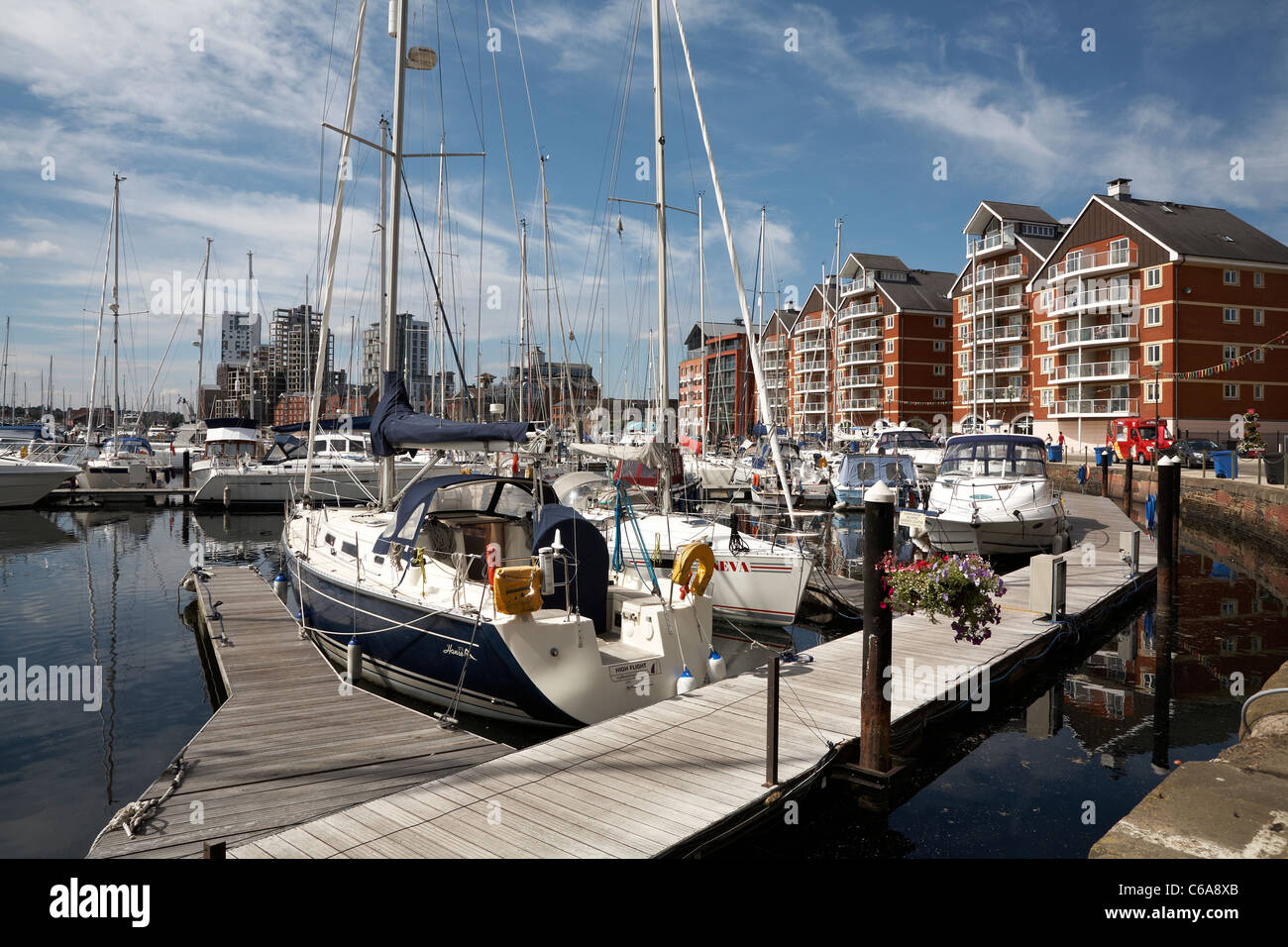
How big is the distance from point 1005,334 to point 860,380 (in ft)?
52.1

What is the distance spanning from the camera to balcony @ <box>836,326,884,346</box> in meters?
74.4

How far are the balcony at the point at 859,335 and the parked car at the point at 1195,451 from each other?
109ft

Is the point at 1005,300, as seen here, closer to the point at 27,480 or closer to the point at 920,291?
the point at 920,291

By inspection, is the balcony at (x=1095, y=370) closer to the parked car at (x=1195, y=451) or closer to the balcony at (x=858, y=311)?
the parked car at (x=1195, y=451)

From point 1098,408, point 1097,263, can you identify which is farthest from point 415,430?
point 1097,263

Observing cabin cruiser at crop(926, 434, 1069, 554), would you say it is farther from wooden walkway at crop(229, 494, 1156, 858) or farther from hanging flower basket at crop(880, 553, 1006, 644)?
hanging flower basket at crop(880, 553, 1006, 644)

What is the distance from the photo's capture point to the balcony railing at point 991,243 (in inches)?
2404

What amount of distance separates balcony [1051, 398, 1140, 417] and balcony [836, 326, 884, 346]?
20963mm

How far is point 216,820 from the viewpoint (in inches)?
263

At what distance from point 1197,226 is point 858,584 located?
5156 cm

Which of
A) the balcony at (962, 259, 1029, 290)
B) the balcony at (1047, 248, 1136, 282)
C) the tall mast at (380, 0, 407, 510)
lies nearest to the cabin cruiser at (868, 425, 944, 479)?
the balcony at (1047, 248, 1136, 282)

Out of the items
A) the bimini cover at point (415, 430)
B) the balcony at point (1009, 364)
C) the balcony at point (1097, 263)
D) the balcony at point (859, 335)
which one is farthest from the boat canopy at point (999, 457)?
the balcony at point (859, 335)
